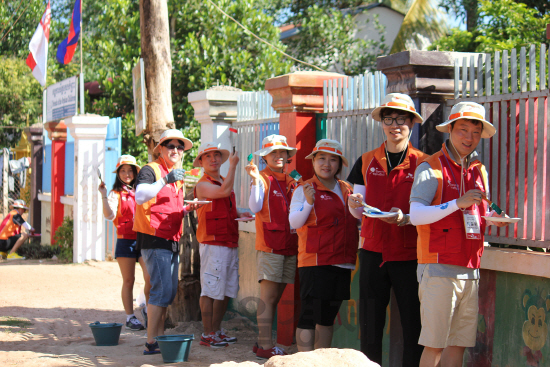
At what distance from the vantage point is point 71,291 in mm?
9273

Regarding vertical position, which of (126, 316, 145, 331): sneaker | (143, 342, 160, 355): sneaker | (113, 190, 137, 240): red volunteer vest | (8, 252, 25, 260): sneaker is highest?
(113, 190, 137, 240): red volunteer vest

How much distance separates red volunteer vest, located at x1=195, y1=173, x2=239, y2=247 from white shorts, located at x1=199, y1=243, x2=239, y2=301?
67mm

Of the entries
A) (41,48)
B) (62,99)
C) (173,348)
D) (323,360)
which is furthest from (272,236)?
(41,48)

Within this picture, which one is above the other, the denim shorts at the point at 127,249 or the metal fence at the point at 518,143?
the metal fence at the point at 518,143

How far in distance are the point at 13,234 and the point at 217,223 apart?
8.71m

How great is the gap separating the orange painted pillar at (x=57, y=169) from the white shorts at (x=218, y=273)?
8266 mm

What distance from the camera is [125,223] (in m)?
6.97

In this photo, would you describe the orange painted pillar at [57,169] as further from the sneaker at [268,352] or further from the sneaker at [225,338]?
the sneaker at [268,352]

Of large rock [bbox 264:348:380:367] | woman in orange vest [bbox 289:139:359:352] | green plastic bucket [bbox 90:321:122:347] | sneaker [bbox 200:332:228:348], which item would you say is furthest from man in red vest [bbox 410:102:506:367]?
green plastic bucket [bbox 90:321:122:347]

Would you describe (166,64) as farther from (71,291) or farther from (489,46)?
(489,46)

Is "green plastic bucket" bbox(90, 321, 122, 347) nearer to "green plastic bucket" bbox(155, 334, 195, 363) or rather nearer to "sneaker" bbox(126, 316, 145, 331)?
"sneaker" bbox(126, 316, 145, 331)

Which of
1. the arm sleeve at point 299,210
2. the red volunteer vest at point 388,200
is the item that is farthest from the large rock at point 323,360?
the arm sleeve at point 299,210

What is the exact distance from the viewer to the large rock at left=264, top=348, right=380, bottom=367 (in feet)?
10.5

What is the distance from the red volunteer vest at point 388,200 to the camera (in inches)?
168
